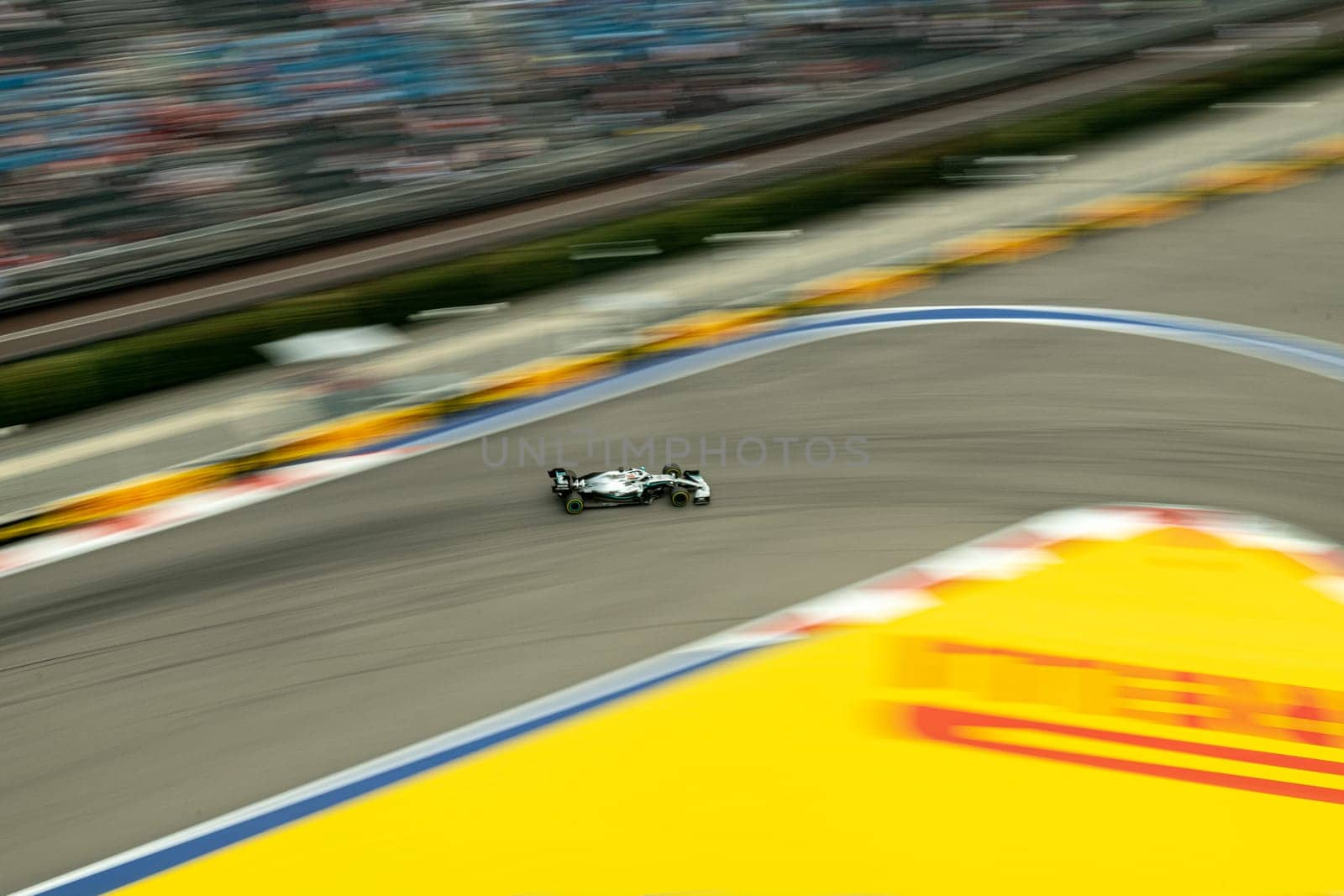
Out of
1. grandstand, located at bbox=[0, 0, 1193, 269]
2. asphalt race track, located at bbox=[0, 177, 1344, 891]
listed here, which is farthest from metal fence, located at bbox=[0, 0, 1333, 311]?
asphalt race track, located at bbox=[0, 177, 1344, 891]

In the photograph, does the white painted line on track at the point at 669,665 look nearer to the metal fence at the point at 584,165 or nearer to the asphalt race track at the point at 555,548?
the asphalt race track at the point at 555,548

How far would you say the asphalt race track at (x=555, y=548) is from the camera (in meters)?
6.23

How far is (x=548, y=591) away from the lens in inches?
277

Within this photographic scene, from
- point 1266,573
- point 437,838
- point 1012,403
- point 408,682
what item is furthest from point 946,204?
point 437,838

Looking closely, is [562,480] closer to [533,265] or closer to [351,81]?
[533,265]

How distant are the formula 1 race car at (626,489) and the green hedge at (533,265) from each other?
3.50 metres

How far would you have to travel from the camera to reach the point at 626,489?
24.5ft

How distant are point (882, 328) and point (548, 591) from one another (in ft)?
12.4

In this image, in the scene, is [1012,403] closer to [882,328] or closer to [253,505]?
[882,328]

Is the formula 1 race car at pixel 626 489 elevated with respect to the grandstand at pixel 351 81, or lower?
lower

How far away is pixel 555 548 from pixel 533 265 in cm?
408

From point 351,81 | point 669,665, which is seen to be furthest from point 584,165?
point 669,665

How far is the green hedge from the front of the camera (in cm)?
949

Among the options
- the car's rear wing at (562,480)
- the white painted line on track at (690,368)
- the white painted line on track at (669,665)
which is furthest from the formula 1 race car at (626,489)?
the white painted line on track at (690,368)
